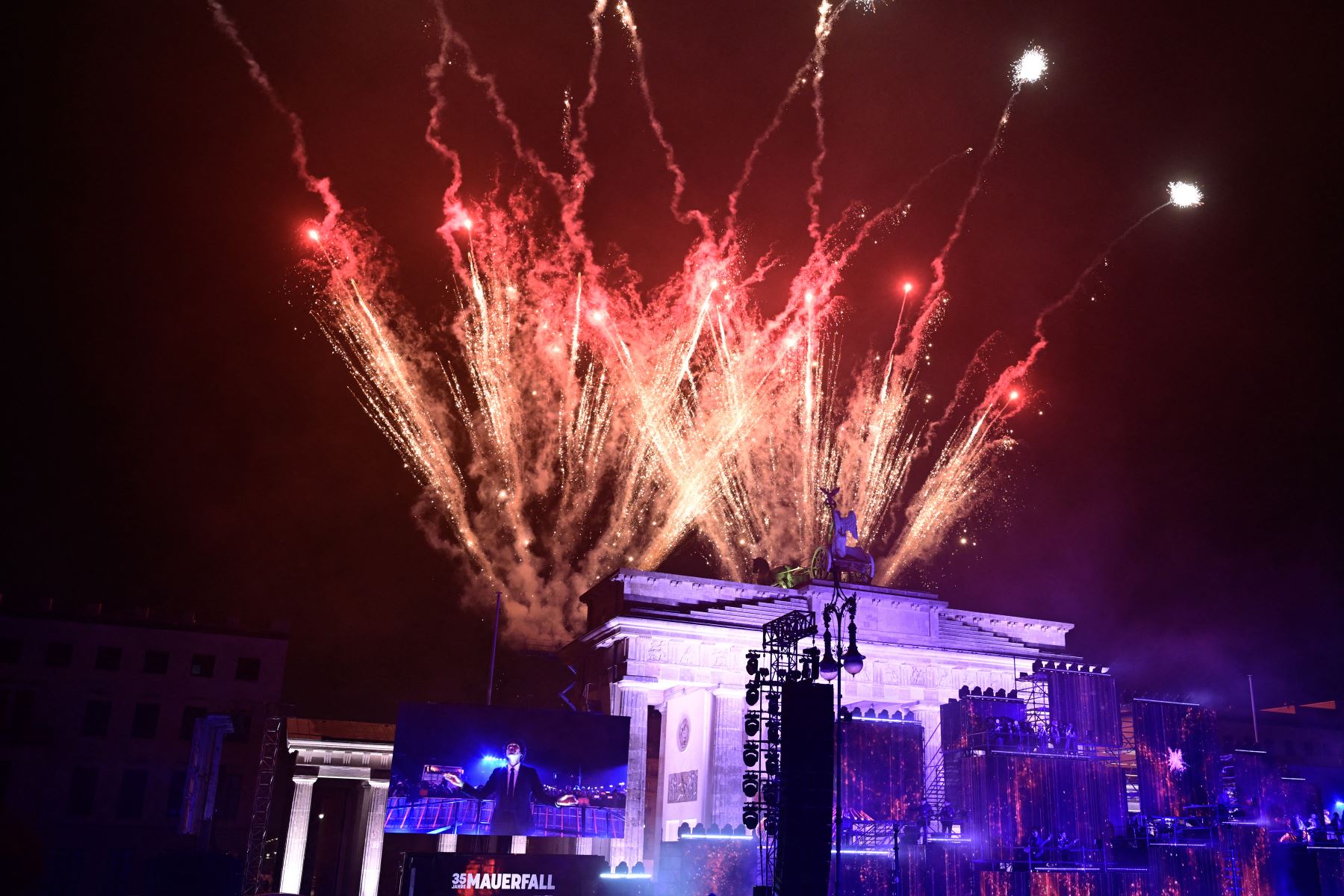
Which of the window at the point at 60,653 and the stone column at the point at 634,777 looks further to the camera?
the window at the point at 60,653

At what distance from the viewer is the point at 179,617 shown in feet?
139

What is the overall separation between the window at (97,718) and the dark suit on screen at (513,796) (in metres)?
19.6

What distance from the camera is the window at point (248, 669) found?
4309cm

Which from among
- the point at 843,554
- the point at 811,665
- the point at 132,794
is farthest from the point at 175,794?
the point at 811,665

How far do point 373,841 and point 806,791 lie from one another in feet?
92.5

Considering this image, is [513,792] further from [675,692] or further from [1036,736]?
[1036,736]

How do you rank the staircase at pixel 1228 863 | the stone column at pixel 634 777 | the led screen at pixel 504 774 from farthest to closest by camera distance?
the stone column at pixel 634 777
the led screen at pixel 504 774
the staircase at pixel 1228 863

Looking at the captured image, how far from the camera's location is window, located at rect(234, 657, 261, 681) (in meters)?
43.1

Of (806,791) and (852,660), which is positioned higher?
(852,660)

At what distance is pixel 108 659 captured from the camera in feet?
135

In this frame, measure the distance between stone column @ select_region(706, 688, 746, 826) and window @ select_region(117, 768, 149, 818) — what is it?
23.3 metres

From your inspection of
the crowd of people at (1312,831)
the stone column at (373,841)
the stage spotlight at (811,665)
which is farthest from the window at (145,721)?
the crowd of people at (1312,831)

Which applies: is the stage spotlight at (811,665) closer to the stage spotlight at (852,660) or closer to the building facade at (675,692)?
the stage spotlight at (852,660)

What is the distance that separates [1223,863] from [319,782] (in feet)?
115
